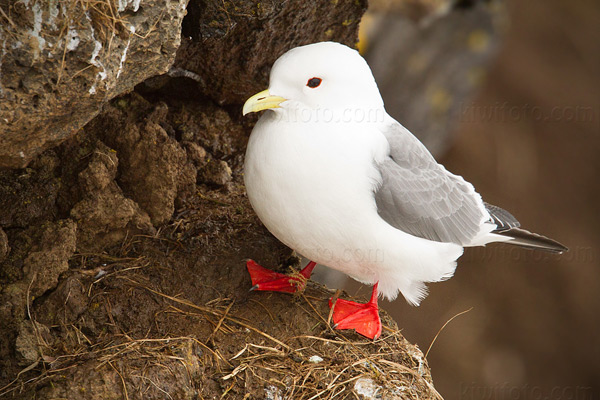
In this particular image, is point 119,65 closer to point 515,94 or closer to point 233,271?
point 233,271

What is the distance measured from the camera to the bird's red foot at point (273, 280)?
12.6 feet

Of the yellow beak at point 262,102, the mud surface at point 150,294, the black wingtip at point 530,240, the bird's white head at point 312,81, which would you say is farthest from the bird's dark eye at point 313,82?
the black wingtip at point 530,240

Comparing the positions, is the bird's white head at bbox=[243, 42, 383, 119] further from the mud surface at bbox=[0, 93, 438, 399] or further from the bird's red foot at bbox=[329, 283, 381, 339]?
the bird's red foot at bbox=[329, 283, 381, 339]

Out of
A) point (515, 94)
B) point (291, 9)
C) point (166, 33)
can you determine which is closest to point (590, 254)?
point (515, 94)

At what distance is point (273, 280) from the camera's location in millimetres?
3941

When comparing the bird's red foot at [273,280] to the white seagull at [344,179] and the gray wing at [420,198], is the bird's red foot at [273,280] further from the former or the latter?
the gray wing at [420,198]

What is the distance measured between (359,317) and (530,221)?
5.19 metres

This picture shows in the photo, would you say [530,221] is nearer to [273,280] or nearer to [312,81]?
[273,280]

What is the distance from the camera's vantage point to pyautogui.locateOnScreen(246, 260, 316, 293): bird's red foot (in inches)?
152

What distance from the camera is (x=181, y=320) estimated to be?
3.58 metres

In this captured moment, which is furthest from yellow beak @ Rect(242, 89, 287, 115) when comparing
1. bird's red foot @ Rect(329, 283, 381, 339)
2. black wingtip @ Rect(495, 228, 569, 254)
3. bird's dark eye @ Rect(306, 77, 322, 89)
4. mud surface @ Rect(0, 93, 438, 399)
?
black wingtip @ Rect(495, 228, 569, 254)

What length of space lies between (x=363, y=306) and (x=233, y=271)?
78 cm

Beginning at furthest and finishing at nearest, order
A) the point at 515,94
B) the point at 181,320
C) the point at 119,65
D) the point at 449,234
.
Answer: the point at 515,94
the point at 449,234
the point at 181,320
the point at 119,65

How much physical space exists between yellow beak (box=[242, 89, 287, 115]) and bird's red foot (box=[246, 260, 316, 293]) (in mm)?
977
